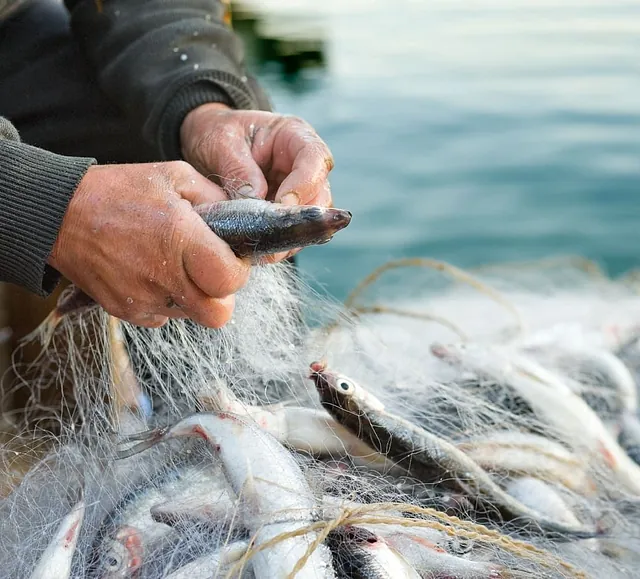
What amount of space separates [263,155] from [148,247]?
689mm

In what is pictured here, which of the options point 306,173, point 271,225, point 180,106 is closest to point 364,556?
point 271,225

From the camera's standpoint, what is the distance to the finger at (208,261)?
1481mm

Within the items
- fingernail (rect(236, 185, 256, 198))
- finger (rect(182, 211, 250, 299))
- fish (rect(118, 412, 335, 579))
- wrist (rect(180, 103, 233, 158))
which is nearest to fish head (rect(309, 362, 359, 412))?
fish (rect(118, 412, 335, 579))

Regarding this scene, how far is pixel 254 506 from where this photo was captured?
4.45 feet

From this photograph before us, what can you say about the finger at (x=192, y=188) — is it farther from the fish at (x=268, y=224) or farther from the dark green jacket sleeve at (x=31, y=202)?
the dark green jacket sleeve at (x=31, y=202)

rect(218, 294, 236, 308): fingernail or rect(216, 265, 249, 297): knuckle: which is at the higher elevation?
rect(216, 265, 249, 297): knuckle

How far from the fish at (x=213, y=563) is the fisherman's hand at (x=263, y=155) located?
0.78 meters

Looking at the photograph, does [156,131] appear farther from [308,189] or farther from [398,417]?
[398,417]

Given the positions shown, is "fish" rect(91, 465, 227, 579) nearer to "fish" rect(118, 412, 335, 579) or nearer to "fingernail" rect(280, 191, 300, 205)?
"fish" rect(118, 412, 335, 579)

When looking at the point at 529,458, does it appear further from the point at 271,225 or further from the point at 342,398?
the point at 271,225

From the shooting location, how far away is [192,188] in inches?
63.6

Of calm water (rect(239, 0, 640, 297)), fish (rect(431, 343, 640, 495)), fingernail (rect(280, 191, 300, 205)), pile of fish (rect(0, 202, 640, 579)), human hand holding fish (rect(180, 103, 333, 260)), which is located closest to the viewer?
pile of fish (rect(0, 202, 640, 579))

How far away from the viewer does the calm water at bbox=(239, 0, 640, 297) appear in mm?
6688

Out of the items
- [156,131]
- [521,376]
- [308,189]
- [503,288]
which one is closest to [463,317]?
[503,288]
